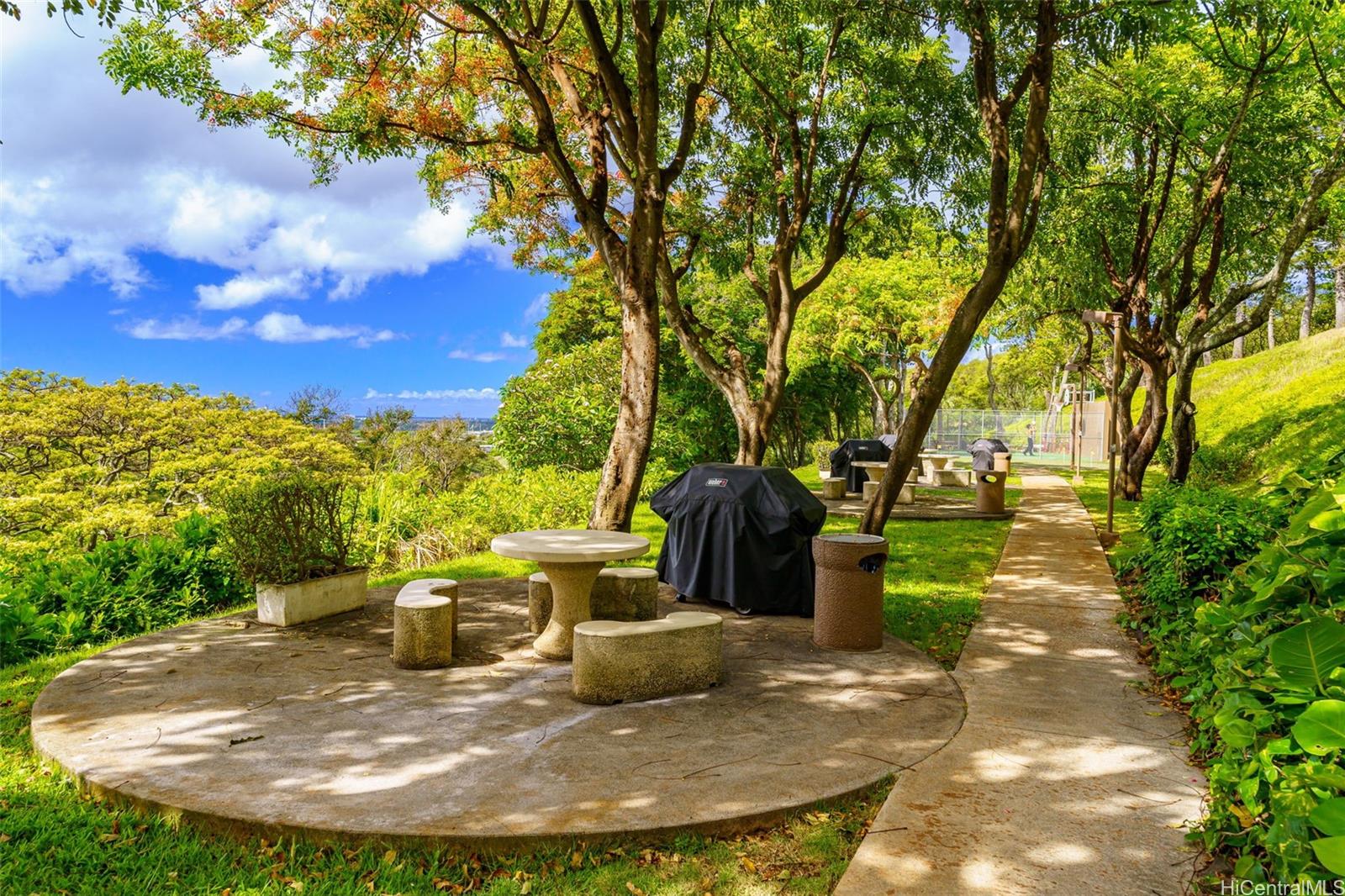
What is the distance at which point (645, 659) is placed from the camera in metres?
4.66

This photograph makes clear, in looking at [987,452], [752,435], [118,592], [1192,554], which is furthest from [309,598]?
[987,452]

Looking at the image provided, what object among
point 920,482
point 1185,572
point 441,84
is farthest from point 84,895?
point 920,482

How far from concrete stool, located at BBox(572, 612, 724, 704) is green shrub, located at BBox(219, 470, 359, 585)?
3.04m

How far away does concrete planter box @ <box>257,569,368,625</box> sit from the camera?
6.29 meters

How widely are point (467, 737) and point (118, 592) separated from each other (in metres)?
4.83

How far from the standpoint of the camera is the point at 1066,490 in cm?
1869

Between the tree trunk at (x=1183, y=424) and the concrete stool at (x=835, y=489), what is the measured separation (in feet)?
19.2

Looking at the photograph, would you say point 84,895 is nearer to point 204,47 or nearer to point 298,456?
point 204,47

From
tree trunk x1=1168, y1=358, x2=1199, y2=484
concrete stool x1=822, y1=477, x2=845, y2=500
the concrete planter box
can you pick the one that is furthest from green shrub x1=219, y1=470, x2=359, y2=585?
tree trunk x1=1168, y1=358, x2=1199, y2=484

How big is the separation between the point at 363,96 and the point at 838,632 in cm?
732

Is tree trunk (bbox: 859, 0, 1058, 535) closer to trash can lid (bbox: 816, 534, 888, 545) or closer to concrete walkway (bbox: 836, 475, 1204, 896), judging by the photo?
trash can lid (bbox: 816, 534, 888, 545)

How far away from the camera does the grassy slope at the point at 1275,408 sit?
1187 centimetres

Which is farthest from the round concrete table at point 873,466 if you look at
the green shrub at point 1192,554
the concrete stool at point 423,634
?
the concrete stool at point 423,634

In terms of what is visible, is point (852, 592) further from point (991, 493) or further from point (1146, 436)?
point (1146, 436)
